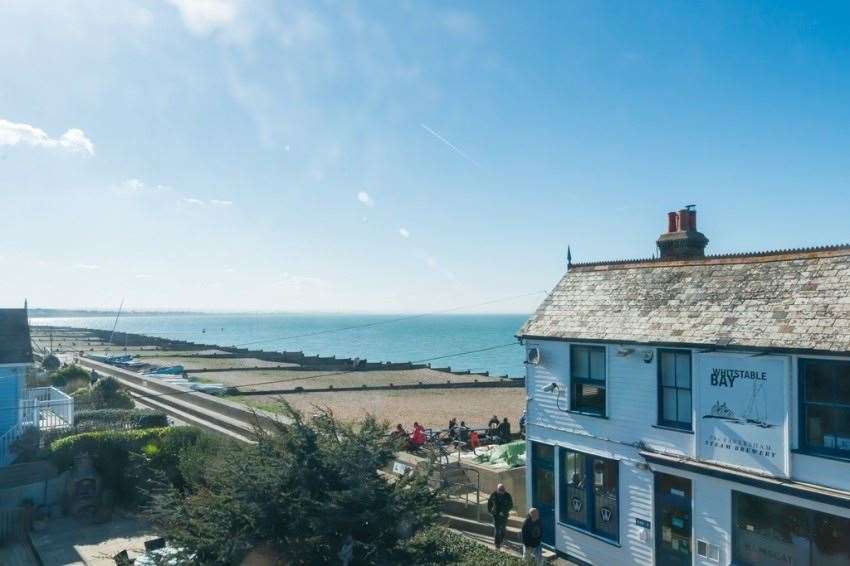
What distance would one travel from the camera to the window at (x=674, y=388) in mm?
11734

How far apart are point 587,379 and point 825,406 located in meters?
4.75

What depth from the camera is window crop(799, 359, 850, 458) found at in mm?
9500

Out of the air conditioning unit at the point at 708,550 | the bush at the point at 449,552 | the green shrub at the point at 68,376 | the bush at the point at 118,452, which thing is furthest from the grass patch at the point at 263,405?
the air conditioning unit at the point at 708,550

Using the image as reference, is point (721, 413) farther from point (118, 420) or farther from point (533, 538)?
point (118, 420)

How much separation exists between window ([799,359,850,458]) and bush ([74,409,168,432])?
17.2 meters

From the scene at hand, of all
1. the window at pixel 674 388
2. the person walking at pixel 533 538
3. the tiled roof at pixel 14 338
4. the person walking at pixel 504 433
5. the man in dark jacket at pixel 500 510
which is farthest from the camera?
the person walking at pixel 504 433

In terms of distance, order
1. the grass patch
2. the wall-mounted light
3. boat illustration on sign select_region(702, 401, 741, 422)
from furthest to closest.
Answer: the grass patch → the wall-mounted light → boat illustration on sign select_region(702, 401, 741, 422)

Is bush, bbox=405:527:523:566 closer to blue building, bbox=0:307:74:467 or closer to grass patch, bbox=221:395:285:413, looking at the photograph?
grass patch, bbox=221:395:285:413

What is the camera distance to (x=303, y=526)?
820 cm

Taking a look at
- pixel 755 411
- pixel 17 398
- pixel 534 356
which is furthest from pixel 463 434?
pixel 17 398

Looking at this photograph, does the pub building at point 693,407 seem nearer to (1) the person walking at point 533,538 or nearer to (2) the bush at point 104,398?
(1) the person walking at point 533,538

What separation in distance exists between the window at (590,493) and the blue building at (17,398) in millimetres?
15298

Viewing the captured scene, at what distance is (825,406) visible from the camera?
31.9 ft

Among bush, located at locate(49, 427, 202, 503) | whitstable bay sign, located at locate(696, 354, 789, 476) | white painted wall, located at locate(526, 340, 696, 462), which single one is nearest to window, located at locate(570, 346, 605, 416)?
white painted wall, located at locate(526, 340, 696, 462)
